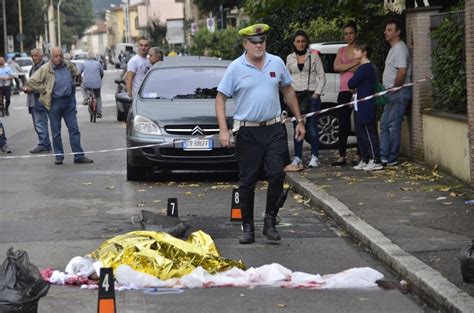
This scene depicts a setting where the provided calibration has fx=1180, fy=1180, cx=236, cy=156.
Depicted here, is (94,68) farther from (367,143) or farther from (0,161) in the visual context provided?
(367,143)

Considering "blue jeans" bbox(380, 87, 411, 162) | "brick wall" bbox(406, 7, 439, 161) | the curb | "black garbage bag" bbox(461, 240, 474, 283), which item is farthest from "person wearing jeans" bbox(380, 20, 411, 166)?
"black garbage bag" bbox(461, 240, 474, 283)

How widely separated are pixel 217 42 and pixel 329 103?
27.4 metres

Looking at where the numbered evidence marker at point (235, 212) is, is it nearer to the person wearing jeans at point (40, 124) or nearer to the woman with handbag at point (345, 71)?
the woman with handbag at point (345, 71)

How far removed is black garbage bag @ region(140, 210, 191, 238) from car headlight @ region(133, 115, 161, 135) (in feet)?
15.8

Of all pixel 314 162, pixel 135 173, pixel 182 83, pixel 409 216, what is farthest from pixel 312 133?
pixel 409 216

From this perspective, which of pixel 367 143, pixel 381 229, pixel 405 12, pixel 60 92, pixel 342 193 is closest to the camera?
pixel 381 229

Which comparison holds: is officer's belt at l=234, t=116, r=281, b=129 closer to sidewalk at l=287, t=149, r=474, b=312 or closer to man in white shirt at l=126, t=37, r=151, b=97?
sidewalk at l=287, t=149, r=474, b=312

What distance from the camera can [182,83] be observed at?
17.1 meters

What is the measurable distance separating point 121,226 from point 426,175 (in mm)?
4799

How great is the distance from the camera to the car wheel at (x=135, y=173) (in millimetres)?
15984

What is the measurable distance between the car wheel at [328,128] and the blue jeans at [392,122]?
2638 mm

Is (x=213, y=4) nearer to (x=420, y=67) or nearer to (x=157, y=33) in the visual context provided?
(x=420, y=67)

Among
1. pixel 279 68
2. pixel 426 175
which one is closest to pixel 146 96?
pixel 426 175

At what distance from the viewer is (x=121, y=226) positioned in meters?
11.9
